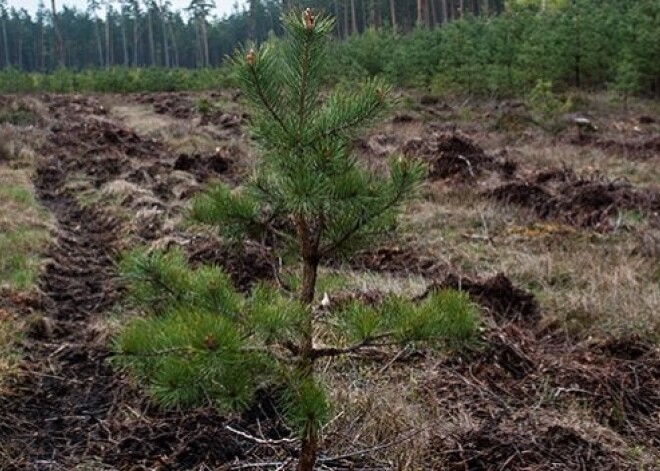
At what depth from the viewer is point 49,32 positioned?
79.4 m

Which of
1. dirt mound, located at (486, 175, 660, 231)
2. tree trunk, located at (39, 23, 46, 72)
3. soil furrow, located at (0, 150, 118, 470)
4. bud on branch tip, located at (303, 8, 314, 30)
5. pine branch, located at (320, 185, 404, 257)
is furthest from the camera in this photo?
tree trunk, located at (39, 23, 46, 72)

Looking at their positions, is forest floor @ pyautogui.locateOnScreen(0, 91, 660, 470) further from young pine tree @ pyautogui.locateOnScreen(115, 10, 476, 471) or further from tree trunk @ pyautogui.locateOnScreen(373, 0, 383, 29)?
tree trunk @ pyautogui.locateOnScreen(373, 0, 383, 29)

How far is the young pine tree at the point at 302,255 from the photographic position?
205 centimetres

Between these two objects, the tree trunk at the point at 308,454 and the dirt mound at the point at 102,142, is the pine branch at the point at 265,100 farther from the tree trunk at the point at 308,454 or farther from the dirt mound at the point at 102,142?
the dirt mound at the point at 102,142

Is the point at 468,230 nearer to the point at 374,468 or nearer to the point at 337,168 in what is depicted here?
the point at 374,468

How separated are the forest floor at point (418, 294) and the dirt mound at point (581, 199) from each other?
1.2 inches

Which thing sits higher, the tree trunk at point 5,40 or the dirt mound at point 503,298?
the tree trunk at point 5,40

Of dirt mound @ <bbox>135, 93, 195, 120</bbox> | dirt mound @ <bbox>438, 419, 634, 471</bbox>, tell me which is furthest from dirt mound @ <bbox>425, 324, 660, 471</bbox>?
dirt mound @ <bbox>135, 93, 195, 120</bbox>

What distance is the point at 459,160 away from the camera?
34.8 ft

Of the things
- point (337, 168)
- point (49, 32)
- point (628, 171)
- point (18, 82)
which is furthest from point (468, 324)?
point (49, 32)

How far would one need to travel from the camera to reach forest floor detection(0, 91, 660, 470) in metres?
3.24

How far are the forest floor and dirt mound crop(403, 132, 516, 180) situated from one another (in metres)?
0.04

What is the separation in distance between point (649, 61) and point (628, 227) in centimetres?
1078

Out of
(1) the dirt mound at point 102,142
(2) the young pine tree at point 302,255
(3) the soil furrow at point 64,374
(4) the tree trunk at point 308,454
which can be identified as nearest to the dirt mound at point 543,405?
(4) the tree trunk at point 308,454
